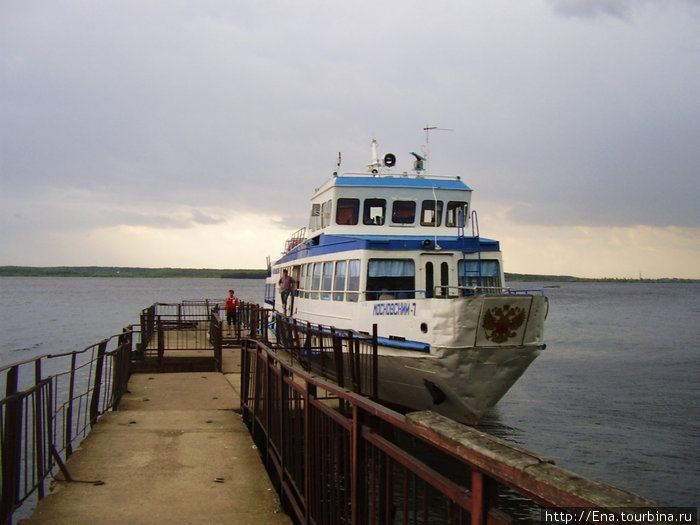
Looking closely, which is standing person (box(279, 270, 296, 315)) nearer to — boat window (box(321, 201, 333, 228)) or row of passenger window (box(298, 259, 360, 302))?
row of passenger window (box(298, 259, 360, 302))

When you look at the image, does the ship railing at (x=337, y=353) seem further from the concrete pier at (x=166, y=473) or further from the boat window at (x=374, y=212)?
the boat window at (x=374, y=212)

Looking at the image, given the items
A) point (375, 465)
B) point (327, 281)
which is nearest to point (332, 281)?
point (327, 281)

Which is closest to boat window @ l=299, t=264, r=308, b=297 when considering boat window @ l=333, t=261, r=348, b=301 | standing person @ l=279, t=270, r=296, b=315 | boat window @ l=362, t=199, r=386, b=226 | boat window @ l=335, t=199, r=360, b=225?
standing person @ l=279, t=270, r=296, b=315

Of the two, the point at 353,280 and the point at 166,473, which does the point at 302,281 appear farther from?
the point at 166,473

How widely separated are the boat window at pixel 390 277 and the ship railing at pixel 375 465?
6.27 meters

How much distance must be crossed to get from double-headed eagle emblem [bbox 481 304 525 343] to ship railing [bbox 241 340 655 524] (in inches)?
189

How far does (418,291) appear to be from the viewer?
13.8 meters

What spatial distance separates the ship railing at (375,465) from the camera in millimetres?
2219

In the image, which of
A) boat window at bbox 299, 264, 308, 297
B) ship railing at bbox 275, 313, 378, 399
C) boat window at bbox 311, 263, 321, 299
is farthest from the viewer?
boat window at bbox 299, 264, 308, 297

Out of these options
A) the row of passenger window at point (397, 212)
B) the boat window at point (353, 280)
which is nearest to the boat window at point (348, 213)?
the row of passenger window at point (397, 212)

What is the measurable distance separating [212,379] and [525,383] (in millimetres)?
15828

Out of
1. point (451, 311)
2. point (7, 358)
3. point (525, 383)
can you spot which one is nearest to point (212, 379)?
point (451, 311)

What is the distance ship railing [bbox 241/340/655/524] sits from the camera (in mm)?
2219

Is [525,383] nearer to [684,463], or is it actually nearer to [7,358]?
[684,463]
